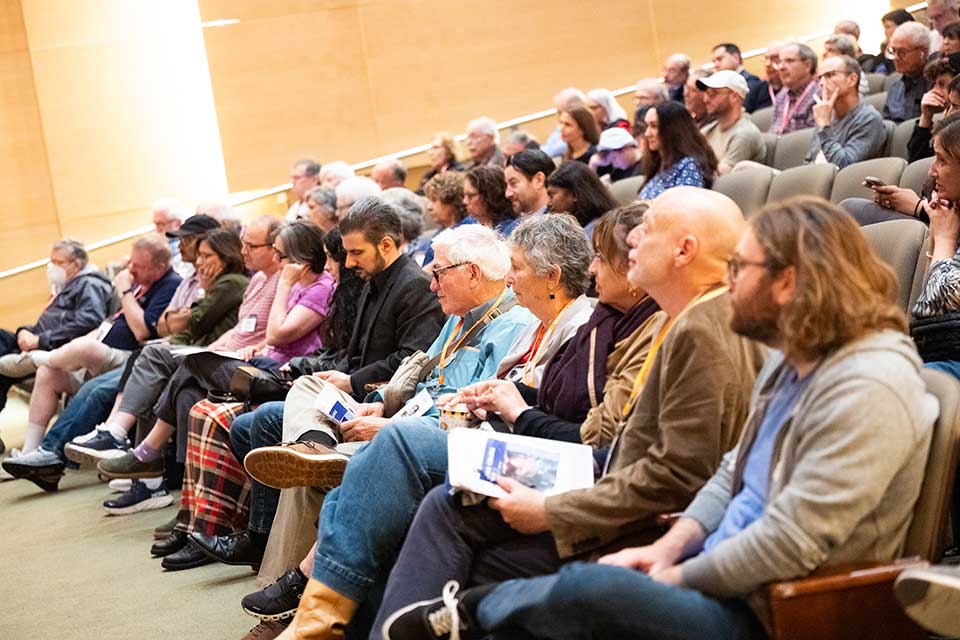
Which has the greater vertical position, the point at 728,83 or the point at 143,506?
the point at 728,83

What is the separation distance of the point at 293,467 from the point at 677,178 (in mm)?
2472

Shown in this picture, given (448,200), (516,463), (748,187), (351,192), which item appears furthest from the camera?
(351,192)

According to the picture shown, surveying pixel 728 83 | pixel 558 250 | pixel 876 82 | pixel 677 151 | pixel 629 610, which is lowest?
pixel 629 610

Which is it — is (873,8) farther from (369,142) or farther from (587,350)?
(587,350)

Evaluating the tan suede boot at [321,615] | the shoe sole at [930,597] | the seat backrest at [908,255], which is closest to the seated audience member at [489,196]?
the seat backrest at [908,255]

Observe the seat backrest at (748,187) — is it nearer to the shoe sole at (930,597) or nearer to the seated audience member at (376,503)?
the seated audience member at (376,503)

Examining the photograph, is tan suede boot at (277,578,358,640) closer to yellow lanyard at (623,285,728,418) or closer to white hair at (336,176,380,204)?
yellow lanyard at (623,285,728,418)

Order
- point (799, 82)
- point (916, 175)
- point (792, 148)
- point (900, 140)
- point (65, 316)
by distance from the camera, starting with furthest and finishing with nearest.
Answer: point (65, 316)
point (799, 82)
point (792, 148)
point (900, 140)
point (916, 175)

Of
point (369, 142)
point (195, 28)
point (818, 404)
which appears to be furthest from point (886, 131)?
point (195, 28)

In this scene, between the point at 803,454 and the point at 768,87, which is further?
the point at 768,87

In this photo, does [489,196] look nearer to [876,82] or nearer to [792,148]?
[792,148]

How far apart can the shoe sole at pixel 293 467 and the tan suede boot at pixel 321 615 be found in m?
0.46

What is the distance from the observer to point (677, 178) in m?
5.00

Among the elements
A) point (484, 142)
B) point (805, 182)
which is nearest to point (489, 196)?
point (805, 182)
